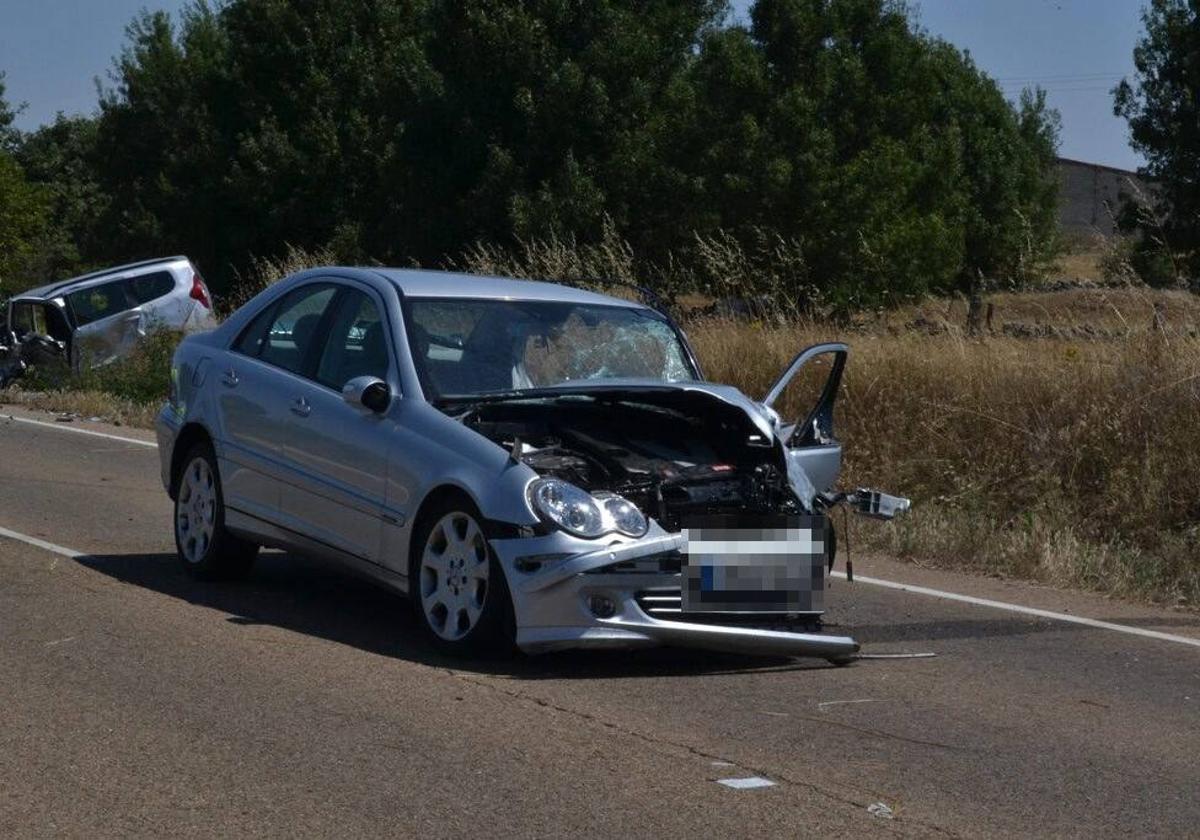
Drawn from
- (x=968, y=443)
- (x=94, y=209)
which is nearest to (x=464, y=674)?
(x=968, y=443)

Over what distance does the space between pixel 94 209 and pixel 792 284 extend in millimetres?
34248

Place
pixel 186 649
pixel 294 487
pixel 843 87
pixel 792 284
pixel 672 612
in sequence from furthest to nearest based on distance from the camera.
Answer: pixel 843 87
pixel 792 284
pixel 294 487
pixel 186 649
pixel 672 612

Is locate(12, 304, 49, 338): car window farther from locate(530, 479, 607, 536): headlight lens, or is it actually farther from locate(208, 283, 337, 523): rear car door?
locate(530, 479, 607, 536): headlight lens

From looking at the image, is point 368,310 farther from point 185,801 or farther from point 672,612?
point 185,801

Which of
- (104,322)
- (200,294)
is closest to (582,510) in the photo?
(104,322)

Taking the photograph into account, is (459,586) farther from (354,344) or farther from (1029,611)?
(1029,611)

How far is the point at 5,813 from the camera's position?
17.3 ft

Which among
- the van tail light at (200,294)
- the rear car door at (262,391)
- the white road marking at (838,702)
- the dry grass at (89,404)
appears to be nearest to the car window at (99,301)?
the van tail light at (200,294)

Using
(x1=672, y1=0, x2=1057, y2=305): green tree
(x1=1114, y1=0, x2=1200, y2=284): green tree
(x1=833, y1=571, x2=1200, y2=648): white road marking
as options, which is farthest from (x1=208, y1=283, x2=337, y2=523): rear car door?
(x1=1114, y1=0, x2=1200, y2=284): green tree

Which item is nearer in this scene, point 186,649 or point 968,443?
point 186,649

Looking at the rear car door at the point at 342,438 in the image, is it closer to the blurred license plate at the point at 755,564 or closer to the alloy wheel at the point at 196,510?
the alloy wheel at the point at 196,510

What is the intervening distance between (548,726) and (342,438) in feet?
7.16

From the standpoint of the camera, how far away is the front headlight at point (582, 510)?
6.99 metres

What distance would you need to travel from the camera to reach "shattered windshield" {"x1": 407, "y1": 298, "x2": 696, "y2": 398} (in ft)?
26.7
